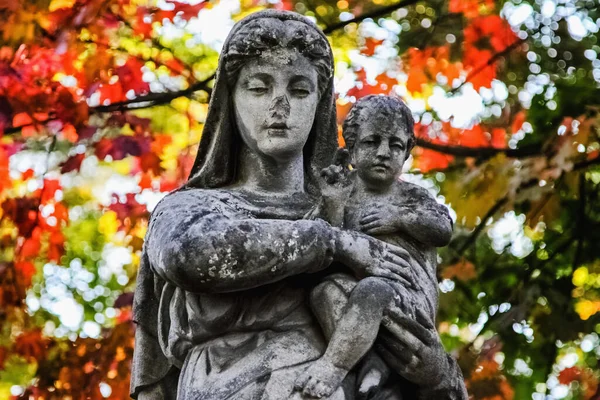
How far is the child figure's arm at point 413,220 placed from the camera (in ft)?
17.9

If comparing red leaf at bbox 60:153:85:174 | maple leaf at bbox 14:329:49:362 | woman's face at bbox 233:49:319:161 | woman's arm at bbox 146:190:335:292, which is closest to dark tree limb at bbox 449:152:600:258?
red leaf at bbox 60:153:85:174

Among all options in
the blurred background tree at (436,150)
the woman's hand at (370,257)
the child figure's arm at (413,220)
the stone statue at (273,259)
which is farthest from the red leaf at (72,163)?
the woman's hand at (370,257)

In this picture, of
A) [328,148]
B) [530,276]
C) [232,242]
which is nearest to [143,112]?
[530,276]

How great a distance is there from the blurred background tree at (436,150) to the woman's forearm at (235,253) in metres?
4.68

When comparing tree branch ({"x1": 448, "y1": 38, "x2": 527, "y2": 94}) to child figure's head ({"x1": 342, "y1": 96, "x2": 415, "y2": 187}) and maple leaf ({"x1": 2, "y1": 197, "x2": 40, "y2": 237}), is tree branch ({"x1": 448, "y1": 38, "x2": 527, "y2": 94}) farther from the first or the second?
child figure's head ({"x1": 342, "y1": 96, "x2": 415, "y2": 187})

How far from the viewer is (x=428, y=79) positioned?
36.4 ft

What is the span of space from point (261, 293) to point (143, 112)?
24.4ft

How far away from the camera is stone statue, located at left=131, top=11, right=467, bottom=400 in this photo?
5.10 meters

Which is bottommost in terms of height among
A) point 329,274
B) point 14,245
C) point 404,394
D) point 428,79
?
point 14,245

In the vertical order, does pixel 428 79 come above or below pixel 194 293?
below

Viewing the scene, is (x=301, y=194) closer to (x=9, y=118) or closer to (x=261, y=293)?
(x=261, y=293)

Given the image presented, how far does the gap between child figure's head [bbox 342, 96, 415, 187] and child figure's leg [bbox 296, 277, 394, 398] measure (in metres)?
0.58

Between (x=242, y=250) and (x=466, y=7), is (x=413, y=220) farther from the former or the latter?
(x=466, y=7)

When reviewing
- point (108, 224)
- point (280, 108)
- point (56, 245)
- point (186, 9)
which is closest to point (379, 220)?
point (280, 108)
